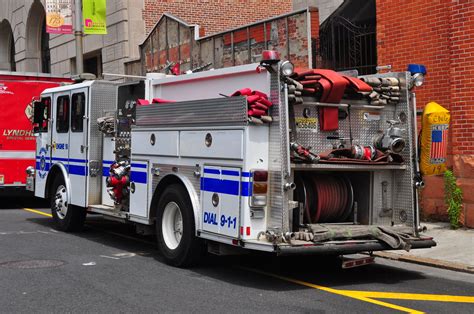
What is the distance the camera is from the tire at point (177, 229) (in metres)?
8.16

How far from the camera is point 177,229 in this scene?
8664mm

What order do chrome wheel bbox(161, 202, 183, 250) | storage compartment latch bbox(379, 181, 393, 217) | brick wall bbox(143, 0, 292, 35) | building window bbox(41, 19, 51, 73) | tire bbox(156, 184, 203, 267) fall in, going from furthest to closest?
building window bbox(41, 19, 51, 73) → brick wall bbox(143, 0, 292, 35) → chrome wheel bbox(161, 202, 183, 250) → storage compartment latch bbox(379, 181, 393, 217) → tire bbox(156, 184, 203, 267)

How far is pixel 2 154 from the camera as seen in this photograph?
1507cm

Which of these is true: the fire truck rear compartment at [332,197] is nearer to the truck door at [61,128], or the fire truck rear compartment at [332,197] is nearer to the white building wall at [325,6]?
the truck door at [61,128]

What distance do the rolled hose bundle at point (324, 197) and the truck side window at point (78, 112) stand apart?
480cm

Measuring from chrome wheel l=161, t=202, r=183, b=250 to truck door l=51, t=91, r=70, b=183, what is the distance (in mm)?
3557

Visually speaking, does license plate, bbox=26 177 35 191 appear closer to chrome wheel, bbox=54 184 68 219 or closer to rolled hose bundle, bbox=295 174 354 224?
chrome wheel, bbox=54 184 68 219

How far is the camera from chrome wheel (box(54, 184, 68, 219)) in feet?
37.7

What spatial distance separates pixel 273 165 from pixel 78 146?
16.2 ft

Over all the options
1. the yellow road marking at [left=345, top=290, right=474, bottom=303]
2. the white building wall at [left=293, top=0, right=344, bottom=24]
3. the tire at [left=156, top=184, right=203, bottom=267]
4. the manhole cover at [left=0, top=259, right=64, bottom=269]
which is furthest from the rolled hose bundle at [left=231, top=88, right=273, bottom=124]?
the white building wall at [left=293, top=0, right=344, bottom=24]

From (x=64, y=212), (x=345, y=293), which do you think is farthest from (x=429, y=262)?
(x=64, y=212)

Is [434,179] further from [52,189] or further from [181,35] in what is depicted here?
[181,35]

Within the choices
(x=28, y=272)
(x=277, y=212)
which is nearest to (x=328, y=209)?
(x=277, y=212)

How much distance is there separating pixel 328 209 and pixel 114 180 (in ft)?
11.5
